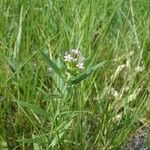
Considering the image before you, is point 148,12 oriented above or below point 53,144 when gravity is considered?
above

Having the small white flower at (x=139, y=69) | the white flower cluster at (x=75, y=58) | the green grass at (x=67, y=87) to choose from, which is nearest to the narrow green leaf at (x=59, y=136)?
the green grass at (x=67, y=87)

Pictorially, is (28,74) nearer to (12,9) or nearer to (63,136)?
(63,136)

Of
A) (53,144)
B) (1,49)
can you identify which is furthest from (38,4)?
(53,144)

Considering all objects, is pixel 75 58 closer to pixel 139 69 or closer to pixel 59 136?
pixel 59 136

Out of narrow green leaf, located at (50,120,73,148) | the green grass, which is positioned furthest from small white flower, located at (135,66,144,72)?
narrow green leaf, located at (50,120,73,148)

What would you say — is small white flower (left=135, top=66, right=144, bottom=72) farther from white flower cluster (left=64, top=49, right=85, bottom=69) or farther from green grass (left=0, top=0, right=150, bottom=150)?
white flower cluster (left=64, top=49, right=85, bottom=69)

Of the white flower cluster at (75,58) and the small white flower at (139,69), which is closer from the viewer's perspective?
the white flower cluster at (75,58)

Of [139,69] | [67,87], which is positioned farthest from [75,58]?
[139,69]

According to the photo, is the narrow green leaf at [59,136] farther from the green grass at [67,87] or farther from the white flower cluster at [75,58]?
the white flower cluster at [75,58]

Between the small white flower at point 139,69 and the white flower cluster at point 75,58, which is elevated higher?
the white flower cluster at point 75,58
